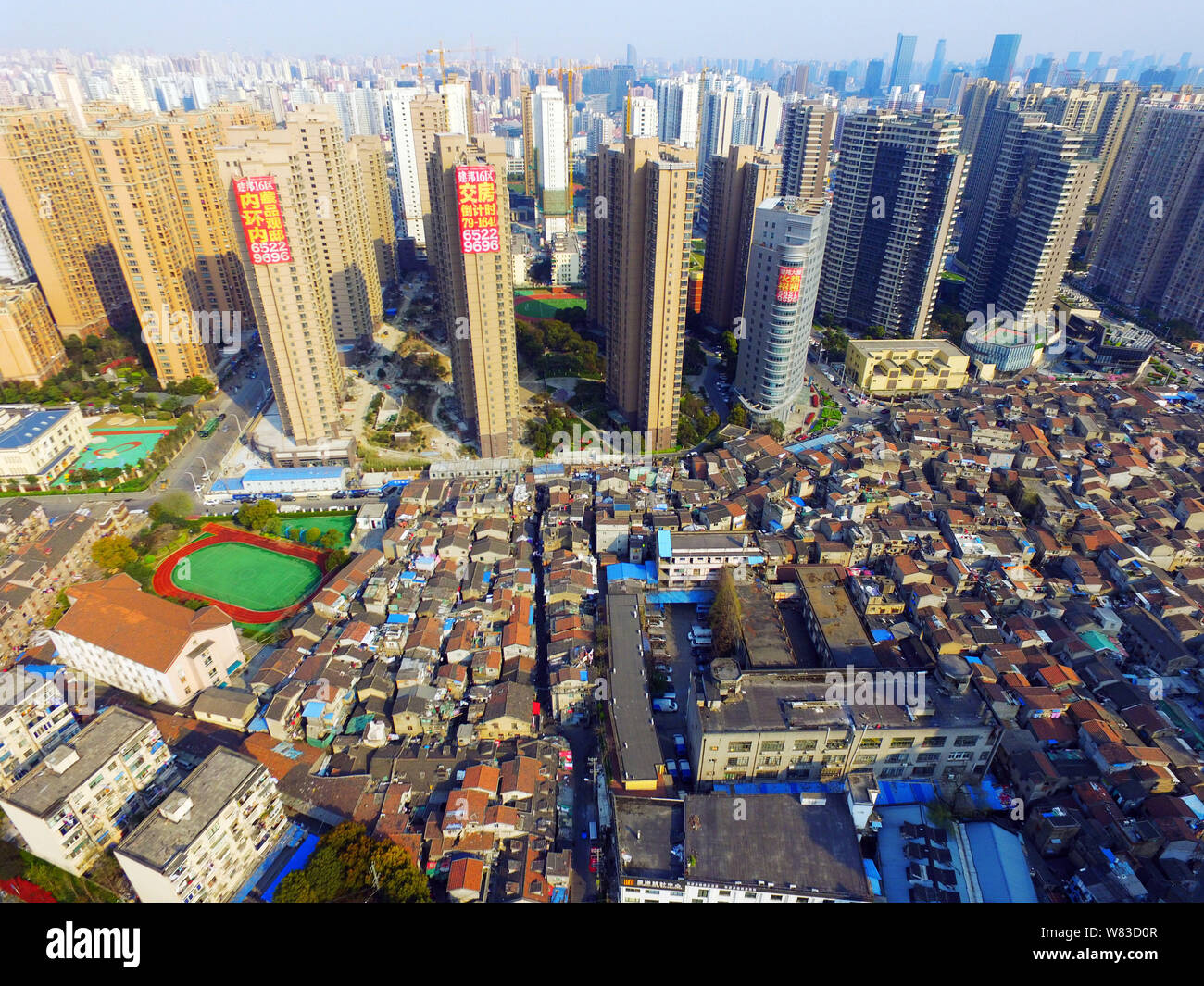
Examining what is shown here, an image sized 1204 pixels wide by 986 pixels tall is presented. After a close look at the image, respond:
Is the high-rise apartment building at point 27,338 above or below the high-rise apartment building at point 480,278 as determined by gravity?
below

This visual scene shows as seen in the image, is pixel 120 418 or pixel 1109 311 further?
pixel 1109 311

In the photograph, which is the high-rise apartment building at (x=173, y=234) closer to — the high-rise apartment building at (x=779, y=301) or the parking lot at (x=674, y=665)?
the high-rise apartment building at (x=779, y=301)

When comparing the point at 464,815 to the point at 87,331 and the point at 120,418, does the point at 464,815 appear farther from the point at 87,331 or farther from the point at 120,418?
the point at 87,331

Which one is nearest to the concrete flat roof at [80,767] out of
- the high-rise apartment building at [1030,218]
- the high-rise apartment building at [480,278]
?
the high-rise apartment building at [480,278]

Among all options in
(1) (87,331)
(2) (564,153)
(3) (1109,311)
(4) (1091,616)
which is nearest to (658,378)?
(4) (1091,616)

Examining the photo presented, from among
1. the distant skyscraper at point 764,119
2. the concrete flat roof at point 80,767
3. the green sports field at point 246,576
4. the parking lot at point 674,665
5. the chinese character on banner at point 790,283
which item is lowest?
the green sports field at point 246,576
